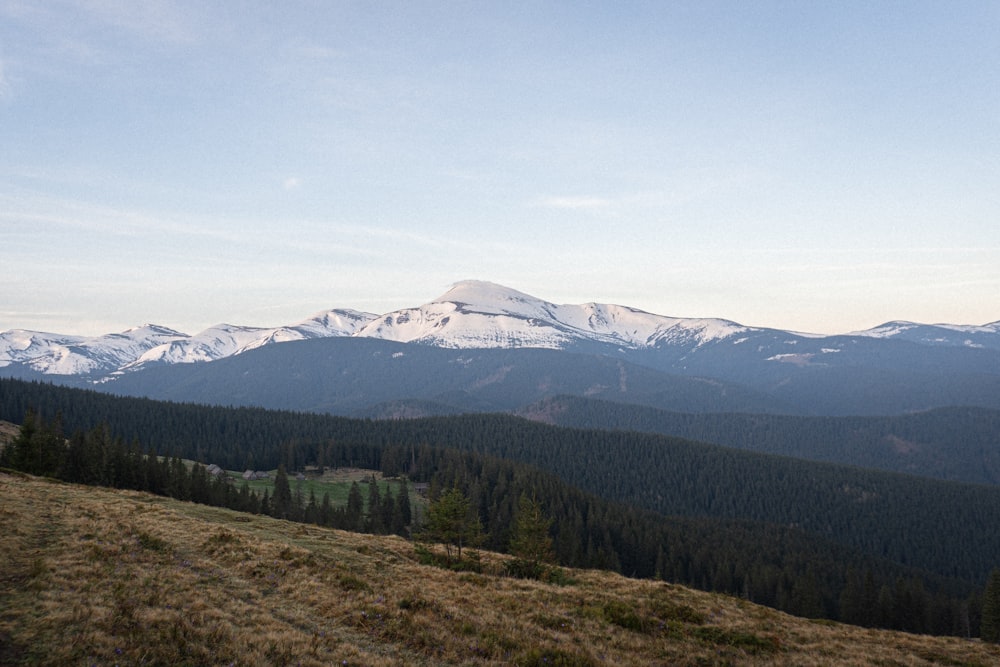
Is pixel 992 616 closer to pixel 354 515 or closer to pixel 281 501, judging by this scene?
pixel 354 515

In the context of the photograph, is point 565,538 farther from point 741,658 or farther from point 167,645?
point 167,645

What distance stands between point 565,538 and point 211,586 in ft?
272

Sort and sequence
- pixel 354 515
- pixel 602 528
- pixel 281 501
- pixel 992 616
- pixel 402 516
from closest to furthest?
pixel 992 616, pixel 354 515, pixel 281 501, pixel 402 516, pixel 602 528

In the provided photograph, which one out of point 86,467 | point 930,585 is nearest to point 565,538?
point 86,467

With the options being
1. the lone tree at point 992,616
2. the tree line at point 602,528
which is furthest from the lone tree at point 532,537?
the lone tree at point 992,616

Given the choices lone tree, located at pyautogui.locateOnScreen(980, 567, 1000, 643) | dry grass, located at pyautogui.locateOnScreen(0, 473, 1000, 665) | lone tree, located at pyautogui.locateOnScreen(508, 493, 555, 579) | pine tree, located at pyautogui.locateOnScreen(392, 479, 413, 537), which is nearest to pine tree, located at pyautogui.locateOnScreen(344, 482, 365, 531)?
pine tree, located at pyautogui.locateOnScreen(392, 479, 413, 537)

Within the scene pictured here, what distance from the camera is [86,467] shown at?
2707 inches

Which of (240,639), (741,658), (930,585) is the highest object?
(240,639)

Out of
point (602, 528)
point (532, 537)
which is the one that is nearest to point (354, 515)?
point (532, 537)

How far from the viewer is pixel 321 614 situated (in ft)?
63.3

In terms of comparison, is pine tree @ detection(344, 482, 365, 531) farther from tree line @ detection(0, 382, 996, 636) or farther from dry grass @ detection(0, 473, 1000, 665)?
dry grass @ detection(0, 473, 1000, 665)

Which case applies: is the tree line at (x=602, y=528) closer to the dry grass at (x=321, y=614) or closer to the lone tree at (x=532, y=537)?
the lone tree at (x=532, y=537)

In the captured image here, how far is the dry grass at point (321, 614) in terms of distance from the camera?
1485 cm

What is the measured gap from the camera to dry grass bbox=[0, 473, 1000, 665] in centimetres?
1485
